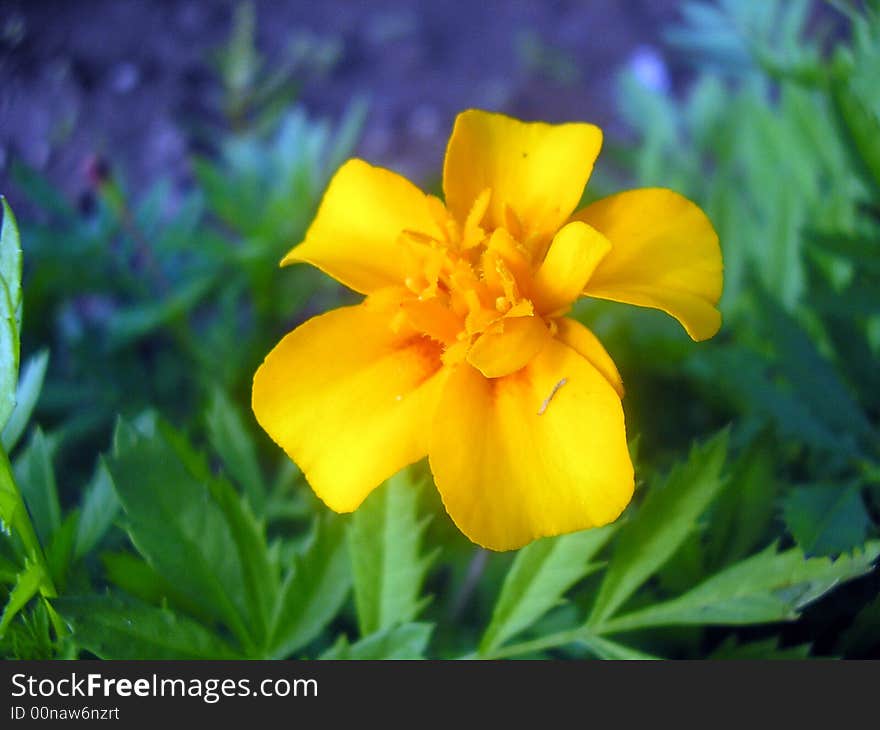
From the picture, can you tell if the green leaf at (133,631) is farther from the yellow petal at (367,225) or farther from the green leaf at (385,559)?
the yellow petal at (367,225)

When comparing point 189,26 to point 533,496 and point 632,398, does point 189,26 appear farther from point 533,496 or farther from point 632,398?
point 533,496

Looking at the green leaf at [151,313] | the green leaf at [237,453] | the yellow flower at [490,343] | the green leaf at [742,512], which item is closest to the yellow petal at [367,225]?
the yellow flower at [490,343]

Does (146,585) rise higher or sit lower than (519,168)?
lower

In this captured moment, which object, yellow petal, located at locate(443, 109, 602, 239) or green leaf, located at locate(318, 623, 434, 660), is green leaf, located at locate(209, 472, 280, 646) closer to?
green leaf, located at locate(318, 623, 434, 660)

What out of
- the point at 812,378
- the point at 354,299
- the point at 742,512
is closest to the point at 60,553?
the point at 742,512

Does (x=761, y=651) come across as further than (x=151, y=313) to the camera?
No

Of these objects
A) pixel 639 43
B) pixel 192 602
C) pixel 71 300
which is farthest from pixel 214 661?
pixel 639 43

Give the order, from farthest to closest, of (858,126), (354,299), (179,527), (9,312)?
(354,299) → (858,126) → (179,527) → (9,312)

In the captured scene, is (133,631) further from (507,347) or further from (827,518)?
(827,518)
